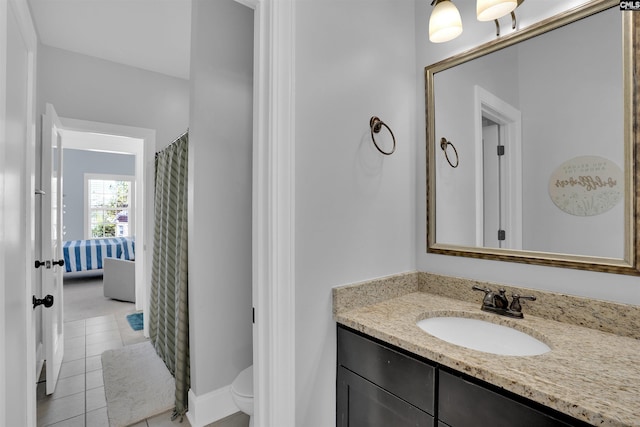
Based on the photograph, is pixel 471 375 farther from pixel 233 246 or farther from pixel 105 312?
pixel 105 312

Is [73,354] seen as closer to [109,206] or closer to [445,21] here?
[445,21]

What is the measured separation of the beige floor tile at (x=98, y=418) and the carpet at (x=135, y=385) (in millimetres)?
23

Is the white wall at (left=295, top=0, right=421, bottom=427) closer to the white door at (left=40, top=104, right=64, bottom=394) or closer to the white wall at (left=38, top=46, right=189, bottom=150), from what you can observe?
the white door at (left=40, top=104, right=64, bottom=394)

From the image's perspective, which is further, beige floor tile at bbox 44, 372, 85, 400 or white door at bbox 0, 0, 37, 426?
beige floor tile at bbox 44, 372, 85, 400

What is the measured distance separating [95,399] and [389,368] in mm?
2221

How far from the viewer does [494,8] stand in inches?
47.1

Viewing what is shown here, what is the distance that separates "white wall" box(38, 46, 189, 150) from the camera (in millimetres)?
2836

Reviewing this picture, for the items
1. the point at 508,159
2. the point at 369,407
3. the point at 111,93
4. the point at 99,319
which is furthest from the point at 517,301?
the point at 99,319

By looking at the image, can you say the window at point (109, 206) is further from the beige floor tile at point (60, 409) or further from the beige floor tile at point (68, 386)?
the beige floor tile at point (60, 409)

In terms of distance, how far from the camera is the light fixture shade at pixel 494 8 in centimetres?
116

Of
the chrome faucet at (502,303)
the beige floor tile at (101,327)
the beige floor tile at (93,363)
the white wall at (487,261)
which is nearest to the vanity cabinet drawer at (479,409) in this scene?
the chrome faucet at (502,303)

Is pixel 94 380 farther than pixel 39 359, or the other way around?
pixel 39 359

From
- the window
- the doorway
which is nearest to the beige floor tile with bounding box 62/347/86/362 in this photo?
the doorway

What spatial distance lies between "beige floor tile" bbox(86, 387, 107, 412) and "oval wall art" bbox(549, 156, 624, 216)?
288 centimetres
